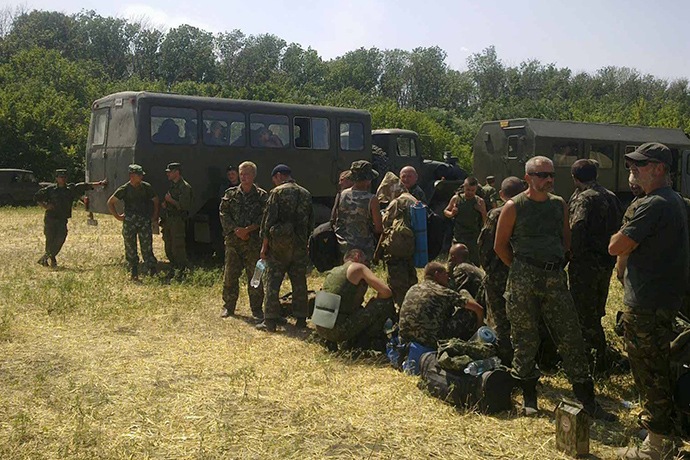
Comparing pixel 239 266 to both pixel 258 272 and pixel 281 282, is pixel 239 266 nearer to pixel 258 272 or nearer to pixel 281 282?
pixel 258 272

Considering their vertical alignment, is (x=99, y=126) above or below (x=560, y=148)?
above

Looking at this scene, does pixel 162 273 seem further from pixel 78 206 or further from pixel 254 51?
pixel 254 51

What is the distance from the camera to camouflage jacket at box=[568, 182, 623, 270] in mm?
5660

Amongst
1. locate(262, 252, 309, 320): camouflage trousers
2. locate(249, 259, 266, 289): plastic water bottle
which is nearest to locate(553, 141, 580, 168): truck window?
locate(262, 252, 309, 320): camouflage trousers

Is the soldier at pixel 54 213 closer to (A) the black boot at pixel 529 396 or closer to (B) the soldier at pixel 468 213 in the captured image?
(B) the soldier at pixel 468 213

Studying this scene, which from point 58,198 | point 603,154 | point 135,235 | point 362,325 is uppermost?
point 603,154

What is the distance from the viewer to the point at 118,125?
1195 centimetres

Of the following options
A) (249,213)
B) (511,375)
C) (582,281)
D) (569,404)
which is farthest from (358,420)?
(249,213)

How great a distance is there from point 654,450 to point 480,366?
4.57 ft

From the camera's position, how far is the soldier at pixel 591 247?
5668 millimetres

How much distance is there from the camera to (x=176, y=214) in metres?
11.0

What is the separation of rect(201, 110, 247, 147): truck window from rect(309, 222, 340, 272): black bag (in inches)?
198

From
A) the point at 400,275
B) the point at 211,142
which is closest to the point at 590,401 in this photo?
the point at 400,275

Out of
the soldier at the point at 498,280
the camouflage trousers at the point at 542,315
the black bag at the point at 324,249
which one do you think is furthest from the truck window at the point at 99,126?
the camouflage trousers at the point at 542,315
